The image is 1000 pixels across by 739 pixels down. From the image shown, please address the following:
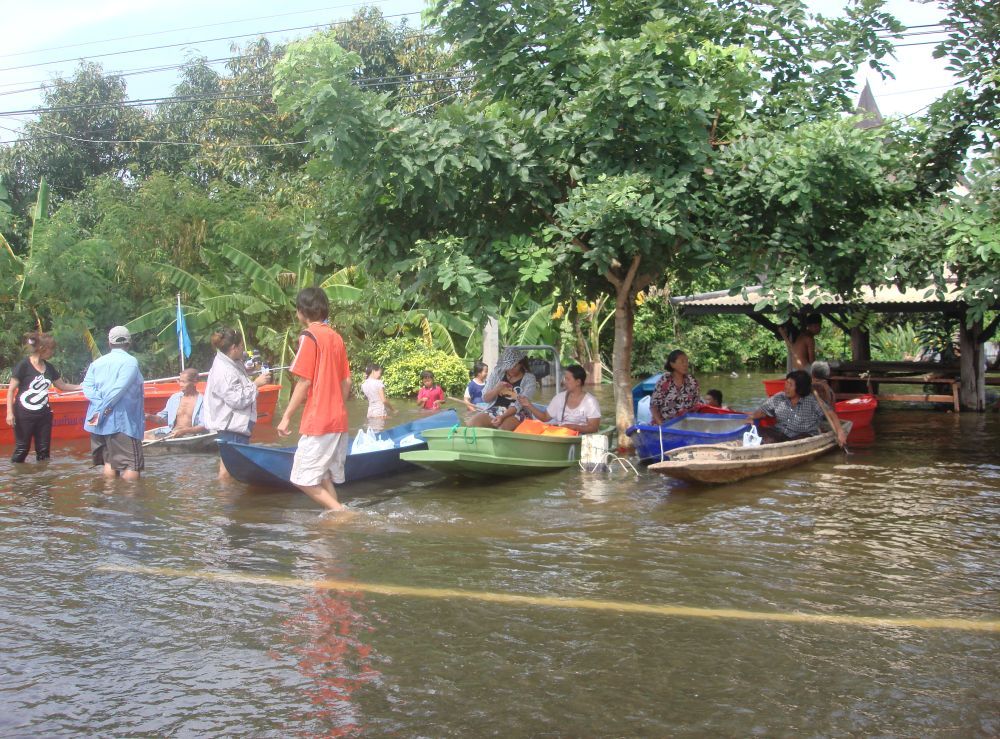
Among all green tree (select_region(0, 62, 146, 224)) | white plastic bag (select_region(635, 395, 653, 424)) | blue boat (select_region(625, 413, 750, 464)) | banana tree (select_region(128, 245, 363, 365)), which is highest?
green tree (select_region(0, 62, 146, 224))

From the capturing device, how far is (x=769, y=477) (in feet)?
37.6

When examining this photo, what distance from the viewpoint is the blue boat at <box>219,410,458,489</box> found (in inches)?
392

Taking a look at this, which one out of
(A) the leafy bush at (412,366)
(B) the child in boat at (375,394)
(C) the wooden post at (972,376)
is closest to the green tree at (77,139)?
(A) the leafy bush at (412,366)

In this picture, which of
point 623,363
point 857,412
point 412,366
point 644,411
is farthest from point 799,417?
point 412,366

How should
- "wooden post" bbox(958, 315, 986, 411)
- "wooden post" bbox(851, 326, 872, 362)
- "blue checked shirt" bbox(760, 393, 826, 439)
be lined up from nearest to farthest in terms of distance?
"blue checked shirt" bbox(760, 393, 826, 439) → "wooden post" bbox(958, 315, 986, 411) → "wooden post" bbox(851, 326, 872, 362)

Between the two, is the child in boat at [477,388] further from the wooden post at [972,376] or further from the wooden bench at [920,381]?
the wooden post at [972,376]

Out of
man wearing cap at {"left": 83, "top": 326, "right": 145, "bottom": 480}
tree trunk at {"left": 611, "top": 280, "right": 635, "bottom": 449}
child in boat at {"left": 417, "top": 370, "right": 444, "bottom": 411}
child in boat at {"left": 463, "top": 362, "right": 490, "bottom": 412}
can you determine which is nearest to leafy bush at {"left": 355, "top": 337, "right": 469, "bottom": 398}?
child in boat at {"left": 417, "top": 370, "right": 444, "bottom": 411}

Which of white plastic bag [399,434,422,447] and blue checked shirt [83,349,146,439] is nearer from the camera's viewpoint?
blue checked shirt [83,349,146,439]

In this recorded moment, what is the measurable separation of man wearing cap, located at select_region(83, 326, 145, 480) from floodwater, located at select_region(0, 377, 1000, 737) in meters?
0.50

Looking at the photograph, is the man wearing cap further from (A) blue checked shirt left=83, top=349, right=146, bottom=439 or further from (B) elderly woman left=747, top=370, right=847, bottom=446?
(B) elderly woman left=747, top=370, right=847, bottom=446

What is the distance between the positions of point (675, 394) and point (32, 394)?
8.33 m

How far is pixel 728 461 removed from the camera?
33.9 ft

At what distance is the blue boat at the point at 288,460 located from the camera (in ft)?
32.7

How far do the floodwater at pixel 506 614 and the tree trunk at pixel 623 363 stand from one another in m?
2.77
